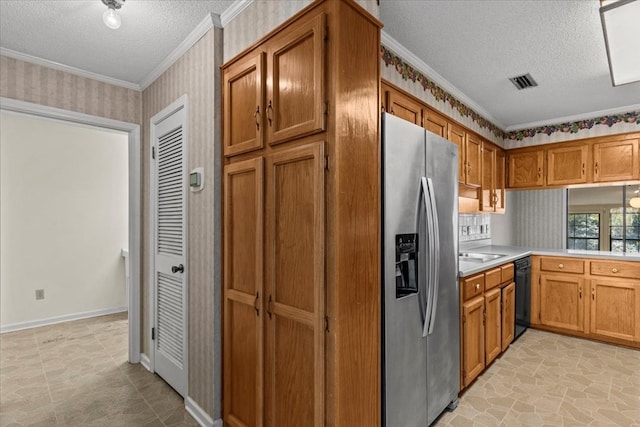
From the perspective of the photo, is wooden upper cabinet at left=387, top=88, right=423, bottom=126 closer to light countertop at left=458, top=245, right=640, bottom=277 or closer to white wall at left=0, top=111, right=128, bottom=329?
light countertop at left=458, top=245, right=640, bottom=277

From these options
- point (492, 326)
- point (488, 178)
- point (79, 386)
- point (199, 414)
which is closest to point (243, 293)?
point (199, 414)

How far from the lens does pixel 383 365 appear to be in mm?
1640

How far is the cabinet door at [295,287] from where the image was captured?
4.56ft

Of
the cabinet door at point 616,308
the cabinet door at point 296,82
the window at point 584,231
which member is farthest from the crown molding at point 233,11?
the window at point 584,231

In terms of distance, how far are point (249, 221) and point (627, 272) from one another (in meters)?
3.83

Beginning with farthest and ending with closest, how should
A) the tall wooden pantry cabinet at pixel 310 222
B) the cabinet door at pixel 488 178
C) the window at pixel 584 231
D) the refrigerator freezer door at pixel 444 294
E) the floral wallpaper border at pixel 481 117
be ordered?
the window at pixel 584 231 → the cabinet door at pixel 488 178 → the floral wallpaper border at pixel 481 117 → the refrigerator freezer door at pixel 444 294 → the tall wooden pantry cabinet at pixel 310 222

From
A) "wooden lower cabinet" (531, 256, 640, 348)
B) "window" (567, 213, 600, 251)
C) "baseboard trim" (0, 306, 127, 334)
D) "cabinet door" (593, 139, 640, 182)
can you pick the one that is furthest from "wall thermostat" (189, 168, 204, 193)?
"window" (567, 213, 600, 251)

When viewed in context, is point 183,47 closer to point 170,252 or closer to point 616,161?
point 170,252

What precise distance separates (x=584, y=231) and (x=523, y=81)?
320 centimetres

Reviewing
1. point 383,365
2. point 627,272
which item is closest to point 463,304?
point 383,365

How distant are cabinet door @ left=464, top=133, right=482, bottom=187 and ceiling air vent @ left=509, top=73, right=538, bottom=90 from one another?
0.60m

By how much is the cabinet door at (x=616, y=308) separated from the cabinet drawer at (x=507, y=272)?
106cm

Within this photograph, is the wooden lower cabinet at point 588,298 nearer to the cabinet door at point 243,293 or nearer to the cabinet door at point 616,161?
the cabinet door at point 616,161

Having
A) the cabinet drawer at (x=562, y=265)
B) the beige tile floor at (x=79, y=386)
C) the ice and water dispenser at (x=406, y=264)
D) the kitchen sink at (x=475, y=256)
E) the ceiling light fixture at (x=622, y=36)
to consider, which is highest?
the ceiling light fixture at (x=622, y=36)
